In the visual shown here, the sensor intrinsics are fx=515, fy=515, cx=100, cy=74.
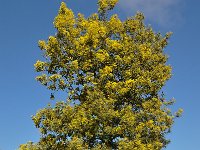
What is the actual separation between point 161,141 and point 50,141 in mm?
8514

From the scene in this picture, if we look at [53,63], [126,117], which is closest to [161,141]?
[126,117]

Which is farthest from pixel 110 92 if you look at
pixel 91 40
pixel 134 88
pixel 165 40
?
pixel 165 40

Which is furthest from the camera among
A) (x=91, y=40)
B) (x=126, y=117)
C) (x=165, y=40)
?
(x=165, y=40)

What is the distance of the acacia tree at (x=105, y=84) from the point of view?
36.6 m

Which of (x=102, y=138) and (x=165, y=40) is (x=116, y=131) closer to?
(x=102, y=138)

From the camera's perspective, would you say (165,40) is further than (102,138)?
Yes

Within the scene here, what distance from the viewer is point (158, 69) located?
39.5 meters

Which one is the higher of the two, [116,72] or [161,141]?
[116,72]

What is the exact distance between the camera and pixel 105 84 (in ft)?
126

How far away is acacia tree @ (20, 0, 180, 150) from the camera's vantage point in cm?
3659

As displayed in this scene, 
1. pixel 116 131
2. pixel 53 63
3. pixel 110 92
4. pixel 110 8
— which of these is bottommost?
pixel 116 131

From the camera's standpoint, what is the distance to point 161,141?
129 feet

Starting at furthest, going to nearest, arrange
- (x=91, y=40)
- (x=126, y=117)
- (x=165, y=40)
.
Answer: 1. (x=165, y=40)
2. (x=91, y=40)
3. (x=126, y=117)

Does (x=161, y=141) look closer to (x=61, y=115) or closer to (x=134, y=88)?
(x=134, y=88)
